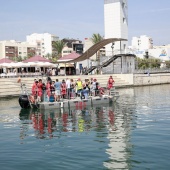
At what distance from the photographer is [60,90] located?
78.0 ft

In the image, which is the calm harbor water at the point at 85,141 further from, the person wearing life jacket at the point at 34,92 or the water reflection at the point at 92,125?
the person wearing life jacket at the point at 34,92

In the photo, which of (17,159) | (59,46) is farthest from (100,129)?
(59,46)

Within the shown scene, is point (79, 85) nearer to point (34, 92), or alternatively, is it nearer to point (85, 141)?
point (34, 92)

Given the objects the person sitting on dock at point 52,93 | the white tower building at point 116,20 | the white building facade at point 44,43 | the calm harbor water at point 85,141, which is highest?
the white building facade at point 44,43

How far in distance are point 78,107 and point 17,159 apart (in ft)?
44.4

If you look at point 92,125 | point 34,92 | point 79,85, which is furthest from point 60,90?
point 92,125

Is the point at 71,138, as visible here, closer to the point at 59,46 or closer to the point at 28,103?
the point at 28,103

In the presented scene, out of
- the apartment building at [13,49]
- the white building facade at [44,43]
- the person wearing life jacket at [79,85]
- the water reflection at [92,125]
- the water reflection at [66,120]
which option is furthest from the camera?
the white building facade at [44,43]

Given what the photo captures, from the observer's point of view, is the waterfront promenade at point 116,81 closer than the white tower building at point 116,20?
Yes

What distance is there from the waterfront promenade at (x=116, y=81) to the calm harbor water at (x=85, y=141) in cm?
1568

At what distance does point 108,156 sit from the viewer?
34.6ft

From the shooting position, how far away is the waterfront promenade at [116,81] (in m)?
36.3

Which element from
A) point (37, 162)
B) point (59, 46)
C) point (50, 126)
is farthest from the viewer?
point (59, 46)

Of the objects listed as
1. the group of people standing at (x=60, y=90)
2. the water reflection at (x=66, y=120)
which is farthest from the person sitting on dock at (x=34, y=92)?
the water reflection at (x=66, y=120)
